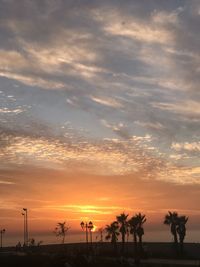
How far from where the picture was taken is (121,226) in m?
96.2

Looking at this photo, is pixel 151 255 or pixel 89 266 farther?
pixel 151 255

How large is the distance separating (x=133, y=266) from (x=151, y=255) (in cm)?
3148

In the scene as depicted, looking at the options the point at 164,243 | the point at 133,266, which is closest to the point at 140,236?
the point at 164,243

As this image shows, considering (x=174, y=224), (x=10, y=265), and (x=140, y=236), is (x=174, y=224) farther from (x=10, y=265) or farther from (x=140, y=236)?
(x=10, y=265)

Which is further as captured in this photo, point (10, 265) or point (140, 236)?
point (140, 236)

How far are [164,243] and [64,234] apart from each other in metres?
31.0

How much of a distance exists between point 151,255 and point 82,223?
23556mm

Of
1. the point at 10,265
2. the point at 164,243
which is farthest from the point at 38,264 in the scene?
the point at 164,243

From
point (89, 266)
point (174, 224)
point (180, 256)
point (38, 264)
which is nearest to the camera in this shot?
point (89, 266)

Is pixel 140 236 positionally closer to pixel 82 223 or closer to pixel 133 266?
pixel 82 223

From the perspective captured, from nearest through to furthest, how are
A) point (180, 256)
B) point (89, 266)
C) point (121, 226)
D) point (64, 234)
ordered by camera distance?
point (89, 266), point (180, 256), point (121, 226), point (64, 234)

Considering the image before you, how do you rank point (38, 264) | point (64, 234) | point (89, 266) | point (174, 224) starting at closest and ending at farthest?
point (89, 266)
point (38, 264)
point (174, 224)
point (64, 234)

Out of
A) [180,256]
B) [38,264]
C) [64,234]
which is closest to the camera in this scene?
[38,264]

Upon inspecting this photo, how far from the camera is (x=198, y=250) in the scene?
8681 centimetres
